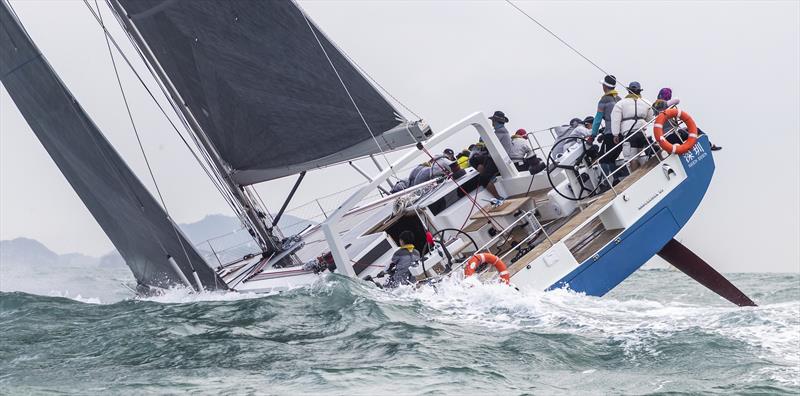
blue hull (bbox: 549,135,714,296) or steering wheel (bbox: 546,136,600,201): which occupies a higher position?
steering wheel (bbox: 546,136,600,201)

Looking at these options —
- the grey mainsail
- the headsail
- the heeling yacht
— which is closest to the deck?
the heeling yacht

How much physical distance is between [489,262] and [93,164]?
15.4ft

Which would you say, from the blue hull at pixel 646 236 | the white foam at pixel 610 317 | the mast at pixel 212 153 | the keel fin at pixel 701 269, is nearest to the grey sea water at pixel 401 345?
the white foam at pixel 610 317

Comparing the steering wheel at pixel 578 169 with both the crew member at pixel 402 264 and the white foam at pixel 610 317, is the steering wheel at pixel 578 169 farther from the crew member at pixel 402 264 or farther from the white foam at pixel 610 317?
the crew member at pixel 402 264

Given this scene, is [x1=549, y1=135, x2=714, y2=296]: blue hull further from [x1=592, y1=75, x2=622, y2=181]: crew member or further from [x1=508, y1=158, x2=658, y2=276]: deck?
[x1=592, y1=75, x2=622, y2=181]: crew member

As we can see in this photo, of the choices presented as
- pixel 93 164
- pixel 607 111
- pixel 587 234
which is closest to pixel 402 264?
pixel 587 234

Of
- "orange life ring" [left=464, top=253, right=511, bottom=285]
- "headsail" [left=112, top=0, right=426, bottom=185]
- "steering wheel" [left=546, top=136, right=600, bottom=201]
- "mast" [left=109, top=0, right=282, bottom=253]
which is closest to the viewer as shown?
"orange life ring" [left=464, top=253, right=511, bottom=285]

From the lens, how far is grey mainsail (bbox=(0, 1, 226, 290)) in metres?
11.0

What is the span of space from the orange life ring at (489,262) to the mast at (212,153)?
431cm

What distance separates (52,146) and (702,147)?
7635mm

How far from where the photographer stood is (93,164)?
1148cm

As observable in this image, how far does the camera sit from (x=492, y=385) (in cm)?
702

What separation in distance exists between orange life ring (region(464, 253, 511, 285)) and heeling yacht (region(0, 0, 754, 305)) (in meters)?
0.07

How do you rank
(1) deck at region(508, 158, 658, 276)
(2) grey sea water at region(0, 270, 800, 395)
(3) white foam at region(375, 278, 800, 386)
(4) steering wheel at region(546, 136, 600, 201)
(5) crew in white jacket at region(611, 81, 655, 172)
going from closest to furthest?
(2) grey sea water at region(0, 270, 800, 395) → (3) white foam at region(375, 278, 800, 386) → (1) deck at region(508, 158, 658, 276) → (4) steering wheel at region(546, 136, 600, 201) → (5) crew in white jacket at region(611, 81, 655, 172)
